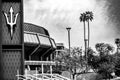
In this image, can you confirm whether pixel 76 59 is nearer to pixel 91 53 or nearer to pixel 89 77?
pixel 89 77

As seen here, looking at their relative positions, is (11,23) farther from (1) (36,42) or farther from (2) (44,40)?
(2) (44,40)

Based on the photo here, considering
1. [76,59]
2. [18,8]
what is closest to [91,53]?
[76,59]

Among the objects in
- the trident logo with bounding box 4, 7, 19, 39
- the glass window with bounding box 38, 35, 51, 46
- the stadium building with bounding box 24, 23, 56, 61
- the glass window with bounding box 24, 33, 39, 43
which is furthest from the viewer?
the glass window with bounding box 38, 35, 51, 46

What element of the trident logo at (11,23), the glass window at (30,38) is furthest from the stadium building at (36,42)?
the trident logo at (11,23)

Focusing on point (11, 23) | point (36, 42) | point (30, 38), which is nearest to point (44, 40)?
point (36, 42)

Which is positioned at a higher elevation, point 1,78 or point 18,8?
point 18,8

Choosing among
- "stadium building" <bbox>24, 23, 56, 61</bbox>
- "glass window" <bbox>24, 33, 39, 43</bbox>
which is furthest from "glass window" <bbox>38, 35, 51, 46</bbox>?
"glass window" <bbox>24, 33, 39, 43</bbox>

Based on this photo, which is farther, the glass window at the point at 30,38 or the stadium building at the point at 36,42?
the stadium building at the point at 36,42

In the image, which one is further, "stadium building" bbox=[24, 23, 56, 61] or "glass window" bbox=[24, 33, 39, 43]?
"stadium building" bbox=[24, 23, 56, 61]

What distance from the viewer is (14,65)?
86.9ft

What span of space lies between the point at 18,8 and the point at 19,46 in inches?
136

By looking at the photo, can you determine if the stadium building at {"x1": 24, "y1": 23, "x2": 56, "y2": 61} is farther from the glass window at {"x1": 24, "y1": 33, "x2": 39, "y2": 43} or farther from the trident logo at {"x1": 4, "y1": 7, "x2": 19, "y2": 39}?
the trident logo at {"x1": 4, "y1": 7, "x2": 19, "y2": 39}

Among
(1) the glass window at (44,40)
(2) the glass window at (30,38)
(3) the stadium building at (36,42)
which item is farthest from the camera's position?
(1) the glass window at (44,40)

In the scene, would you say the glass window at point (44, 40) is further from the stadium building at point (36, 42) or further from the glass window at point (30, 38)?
the glass window at point (30, 38)
